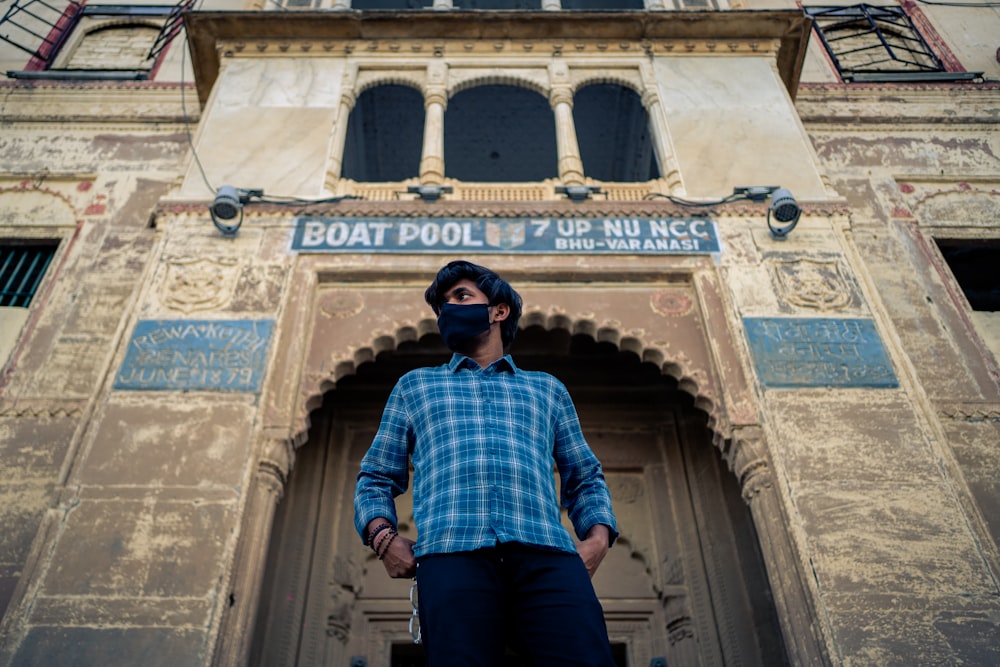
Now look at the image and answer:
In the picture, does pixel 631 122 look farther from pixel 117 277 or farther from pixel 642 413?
pixel 117 277

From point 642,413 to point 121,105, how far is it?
700 cm

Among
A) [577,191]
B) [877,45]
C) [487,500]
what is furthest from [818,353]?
[877,45]

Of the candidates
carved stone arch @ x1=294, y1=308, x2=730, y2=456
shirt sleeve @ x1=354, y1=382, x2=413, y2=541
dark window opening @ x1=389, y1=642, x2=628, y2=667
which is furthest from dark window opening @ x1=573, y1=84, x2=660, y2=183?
shirt sleeve @ x1=354, y1=382, x2=413, y2=541

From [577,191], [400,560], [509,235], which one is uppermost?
[577,191]

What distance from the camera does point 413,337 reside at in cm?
631

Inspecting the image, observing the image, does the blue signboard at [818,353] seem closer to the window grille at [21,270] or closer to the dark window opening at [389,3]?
the window grille at [21,270]

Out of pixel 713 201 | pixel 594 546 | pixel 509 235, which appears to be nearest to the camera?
pixel 594 546

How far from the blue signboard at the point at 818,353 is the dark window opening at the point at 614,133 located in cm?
402

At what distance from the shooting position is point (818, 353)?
5922 mm

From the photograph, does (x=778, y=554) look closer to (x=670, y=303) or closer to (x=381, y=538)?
(x=670, y=303)

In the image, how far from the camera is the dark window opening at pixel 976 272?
329 inches

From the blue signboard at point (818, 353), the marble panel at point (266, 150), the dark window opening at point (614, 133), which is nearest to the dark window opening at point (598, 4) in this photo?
the dark window opening at point (614, 133)

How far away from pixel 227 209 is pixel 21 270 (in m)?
2.84

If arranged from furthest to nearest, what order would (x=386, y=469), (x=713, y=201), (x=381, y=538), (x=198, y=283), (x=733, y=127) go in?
(x=733, y=127), (x=713, y=201), (x=198, y=283), (x=386, y=469), (x=381, y=538)
